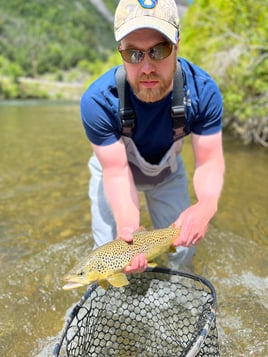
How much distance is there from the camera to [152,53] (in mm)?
2176

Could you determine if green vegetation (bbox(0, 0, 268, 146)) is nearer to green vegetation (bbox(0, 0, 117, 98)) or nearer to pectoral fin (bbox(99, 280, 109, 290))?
green vegetation (bbox(0, 0, 117, 98))

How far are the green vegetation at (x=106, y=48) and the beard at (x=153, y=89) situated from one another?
21.0ft

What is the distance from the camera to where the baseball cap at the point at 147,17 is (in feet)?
Result: 6.84

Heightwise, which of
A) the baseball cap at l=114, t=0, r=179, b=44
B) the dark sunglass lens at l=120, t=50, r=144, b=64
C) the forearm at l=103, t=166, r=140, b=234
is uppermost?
the baseball cap at l=114, t=0, r=179, b=44

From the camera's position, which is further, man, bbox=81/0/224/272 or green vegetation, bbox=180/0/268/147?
green vegetation, bbox=180/0/268/147

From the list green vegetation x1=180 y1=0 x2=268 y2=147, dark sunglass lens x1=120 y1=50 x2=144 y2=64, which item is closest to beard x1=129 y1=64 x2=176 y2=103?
dark sunglass lens x1=120 y1=50 x2=144 y2=64

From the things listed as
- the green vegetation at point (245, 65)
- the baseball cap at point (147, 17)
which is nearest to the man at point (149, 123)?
the baseball cap at point (147, 17)

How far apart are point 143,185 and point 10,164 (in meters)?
5.30

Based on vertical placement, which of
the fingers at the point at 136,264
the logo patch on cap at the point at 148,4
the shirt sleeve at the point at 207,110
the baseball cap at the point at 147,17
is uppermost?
the logo patch on cap at the point at 148,4

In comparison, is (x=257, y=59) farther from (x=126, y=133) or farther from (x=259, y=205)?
(x=126, y=133)

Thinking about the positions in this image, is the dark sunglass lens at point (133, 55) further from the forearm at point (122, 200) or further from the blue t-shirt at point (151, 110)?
the forearm at point (122, 200)

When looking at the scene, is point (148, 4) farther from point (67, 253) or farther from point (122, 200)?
point (67, 253)

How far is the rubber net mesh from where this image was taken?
2206mm

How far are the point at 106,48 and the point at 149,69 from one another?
15021cm
